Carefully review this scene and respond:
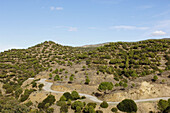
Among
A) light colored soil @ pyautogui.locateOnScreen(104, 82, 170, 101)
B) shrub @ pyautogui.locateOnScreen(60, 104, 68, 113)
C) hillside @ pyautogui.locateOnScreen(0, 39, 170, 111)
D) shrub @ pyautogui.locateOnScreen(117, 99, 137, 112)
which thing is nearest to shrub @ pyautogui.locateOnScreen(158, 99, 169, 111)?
shrub @ pyautogui.locateOnScreen(117, 99, 137, 112)

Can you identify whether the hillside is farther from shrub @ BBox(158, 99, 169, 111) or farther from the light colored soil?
shrub @ BBox(158, 99, 169, 111)

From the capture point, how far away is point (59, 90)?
42.7 meters

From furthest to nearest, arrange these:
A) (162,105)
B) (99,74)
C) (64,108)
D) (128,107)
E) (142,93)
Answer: (99,74) < (142,93) < (64,108) < (128,107) < (162,105)

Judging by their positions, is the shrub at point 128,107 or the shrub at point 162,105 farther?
the shrub at point 128,107

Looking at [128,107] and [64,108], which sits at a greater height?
[128,107]

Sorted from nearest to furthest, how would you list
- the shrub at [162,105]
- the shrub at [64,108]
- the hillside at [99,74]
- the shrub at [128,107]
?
the shrub at [162,105], the shrub at [128,107], the shrub at [64,108], the hillside at [99,74]

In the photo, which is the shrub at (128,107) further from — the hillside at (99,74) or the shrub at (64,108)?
the shrub at (64,108)

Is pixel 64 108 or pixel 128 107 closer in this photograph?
pixel 128 107

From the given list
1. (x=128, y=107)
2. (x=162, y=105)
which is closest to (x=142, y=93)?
(x=162, y=105)

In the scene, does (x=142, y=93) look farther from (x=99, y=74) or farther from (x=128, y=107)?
(x=99, y=74)

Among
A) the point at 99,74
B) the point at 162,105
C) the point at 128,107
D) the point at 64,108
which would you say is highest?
the point at 99,74

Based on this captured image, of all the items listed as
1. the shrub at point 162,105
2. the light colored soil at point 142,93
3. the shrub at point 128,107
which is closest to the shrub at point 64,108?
the light colored soil at point 142,93

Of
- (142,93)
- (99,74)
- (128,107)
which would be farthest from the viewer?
(99,74)

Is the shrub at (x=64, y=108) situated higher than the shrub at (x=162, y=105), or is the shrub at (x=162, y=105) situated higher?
the shrub at (x=162, y=105)
